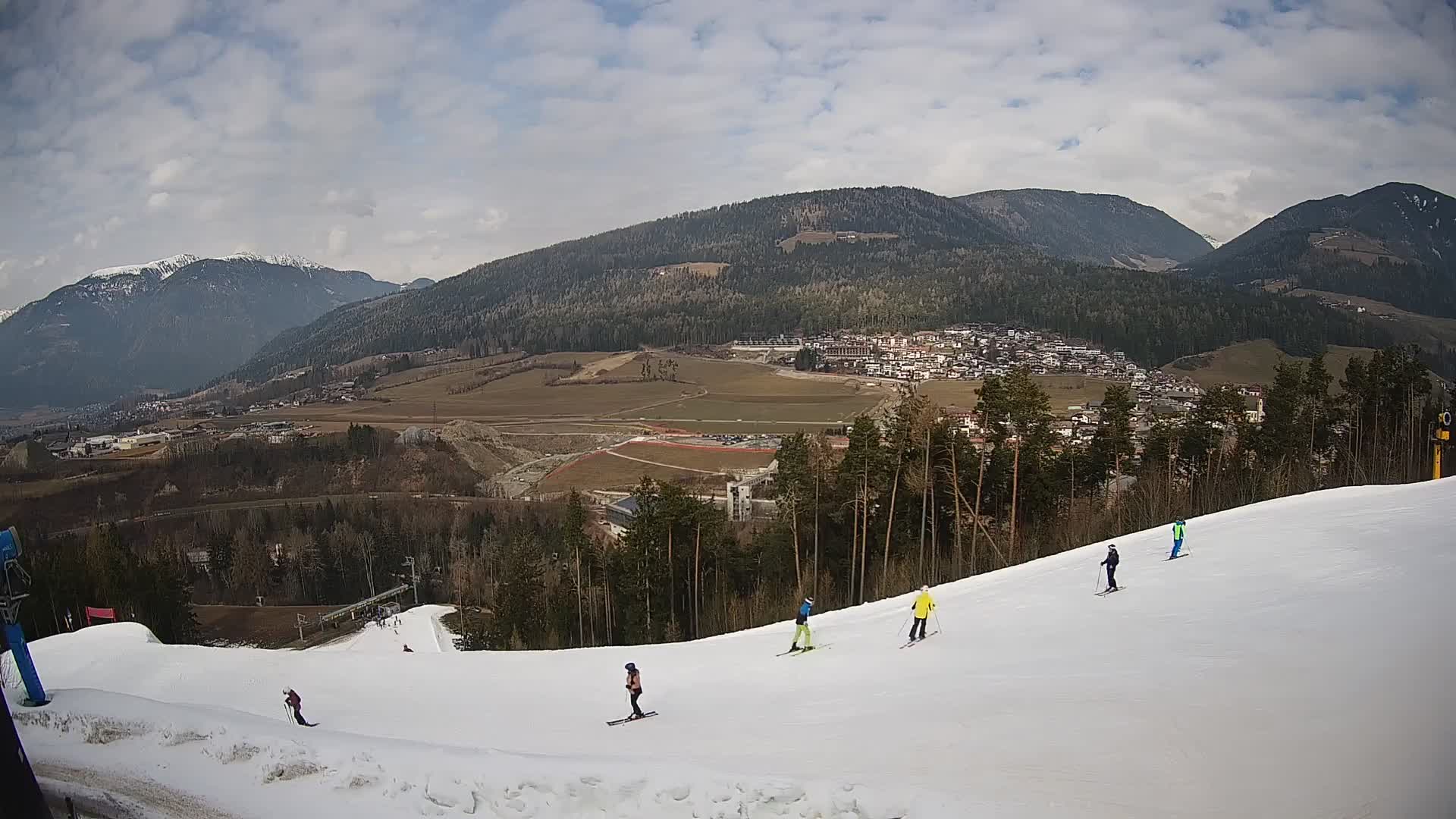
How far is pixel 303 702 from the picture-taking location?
665 inches

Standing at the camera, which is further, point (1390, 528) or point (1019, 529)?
point (1019, 529)

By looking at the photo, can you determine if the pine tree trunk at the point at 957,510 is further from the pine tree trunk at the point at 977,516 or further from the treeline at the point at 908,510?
the pine tree trunk at the point at 977,516

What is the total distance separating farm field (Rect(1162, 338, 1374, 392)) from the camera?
111 meters

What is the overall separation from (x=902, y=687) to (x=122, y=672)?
2097cm

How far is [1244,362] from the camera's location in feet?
396

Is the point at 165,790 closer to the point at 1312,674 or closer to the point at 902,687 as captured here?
the point at 902,687

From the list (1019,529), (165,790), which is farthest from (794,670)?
(1019,529)

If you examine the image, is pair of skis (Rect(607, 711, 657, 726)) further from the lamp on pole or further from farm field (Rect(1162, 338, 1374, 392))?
farm field (Rect(1162, 338, 1374, 392))

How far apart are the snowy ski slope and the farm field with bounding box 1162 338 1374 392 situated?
104462mm

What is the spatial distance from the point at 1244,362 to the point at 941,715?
136 meters

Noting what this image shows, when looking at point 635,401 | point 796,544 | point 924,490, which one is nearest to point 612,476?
point 796,544

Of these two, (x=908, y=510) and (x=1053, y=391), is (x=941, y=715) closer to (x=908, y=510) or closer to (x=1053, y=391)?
(x=908, y=510)

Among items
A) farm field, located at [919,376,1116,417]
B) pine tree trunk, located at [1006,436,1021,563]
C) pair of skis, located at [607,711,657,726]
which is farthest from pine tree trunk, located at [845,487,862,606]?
farm field, located at [919,376,1116,417]

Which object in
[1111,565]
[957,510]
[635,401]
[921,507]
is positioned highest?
[635,401]
